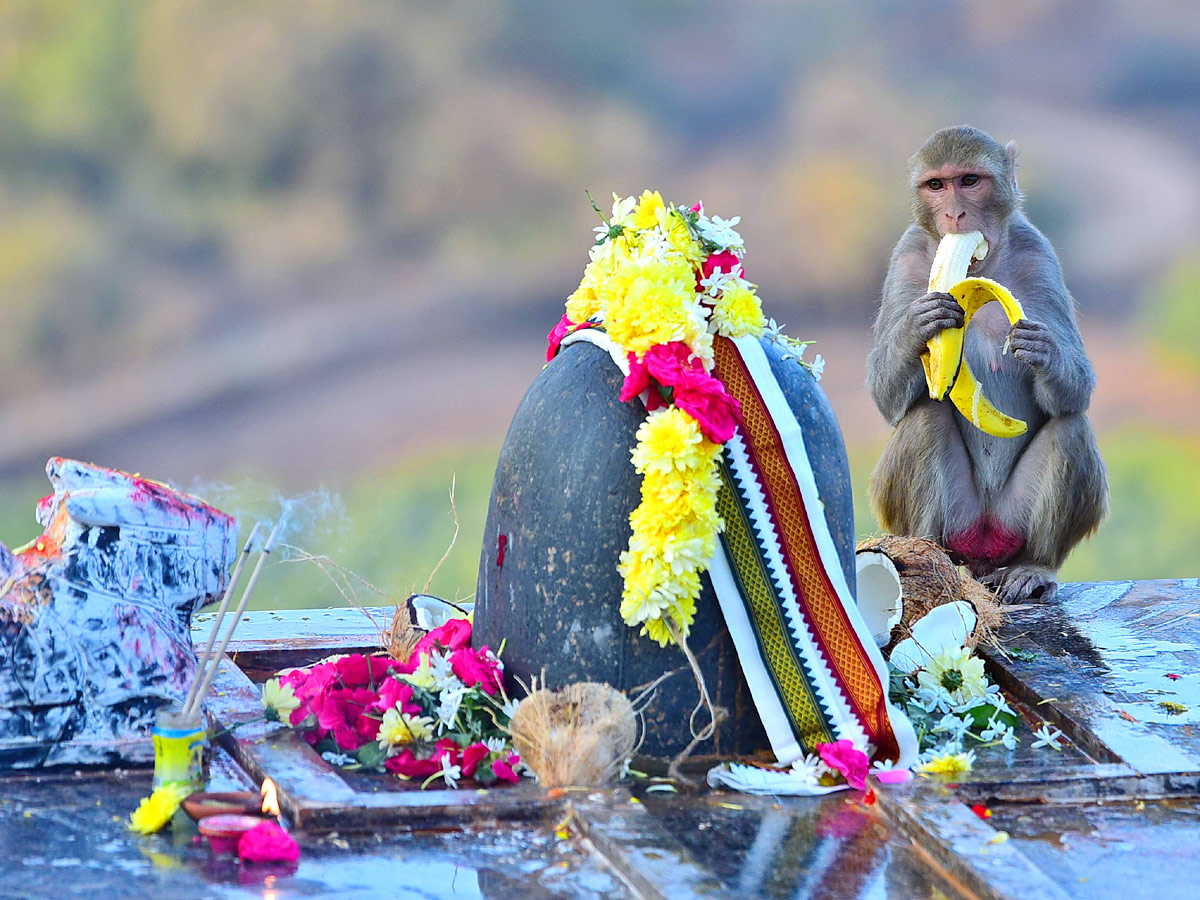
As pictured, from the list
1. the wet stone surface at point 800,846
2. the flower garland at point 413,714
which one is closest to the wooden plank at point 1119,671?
the wet stone surface at point 800,846

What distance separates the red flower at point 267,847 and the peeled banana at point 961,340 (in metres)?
Result: 2.97

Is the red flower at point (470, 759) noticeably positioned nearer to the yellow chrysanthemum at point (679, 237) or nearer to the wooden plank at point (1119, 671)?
the yellow chrysanthemum at point (679, 237)

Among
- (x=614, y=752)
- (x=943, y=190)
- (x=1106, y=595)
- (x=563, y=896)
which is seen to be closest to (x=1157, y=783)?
(x=614, y=752)

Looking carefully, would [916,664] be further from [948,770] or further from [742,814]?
[742,814]

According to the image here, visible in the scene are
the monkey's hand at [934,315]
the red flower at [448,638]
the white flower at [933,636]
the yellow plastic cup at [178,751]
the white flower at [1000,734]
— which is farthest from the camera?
the monkey's hand at [934,315]

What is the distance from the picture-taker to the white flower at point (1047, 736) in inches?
166

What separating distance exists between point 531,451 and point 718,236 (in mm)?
829

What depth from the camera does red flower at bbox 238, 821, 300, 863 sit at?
323 cm

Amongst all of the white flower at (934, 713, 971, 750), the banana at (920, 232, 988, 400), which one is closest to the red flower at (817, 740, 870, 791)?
the white flower at (934, 713, 971, 750)

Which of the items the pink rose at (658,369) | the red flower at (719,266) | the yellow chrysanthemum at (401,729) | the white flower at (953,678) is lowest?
the yellow chrysanthemum at (401,729)

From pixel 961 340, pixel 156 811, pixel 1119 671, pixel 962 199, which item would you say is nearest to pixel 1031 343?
pixel 961 340

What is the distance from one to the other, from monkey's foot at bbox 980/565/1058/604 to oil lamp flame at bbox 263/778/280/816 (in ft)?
10.5

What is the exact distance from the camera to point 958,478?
19.6 ft

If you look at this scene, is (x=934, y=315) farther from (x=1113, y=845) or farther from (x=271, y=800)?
(x=271, y=800)
